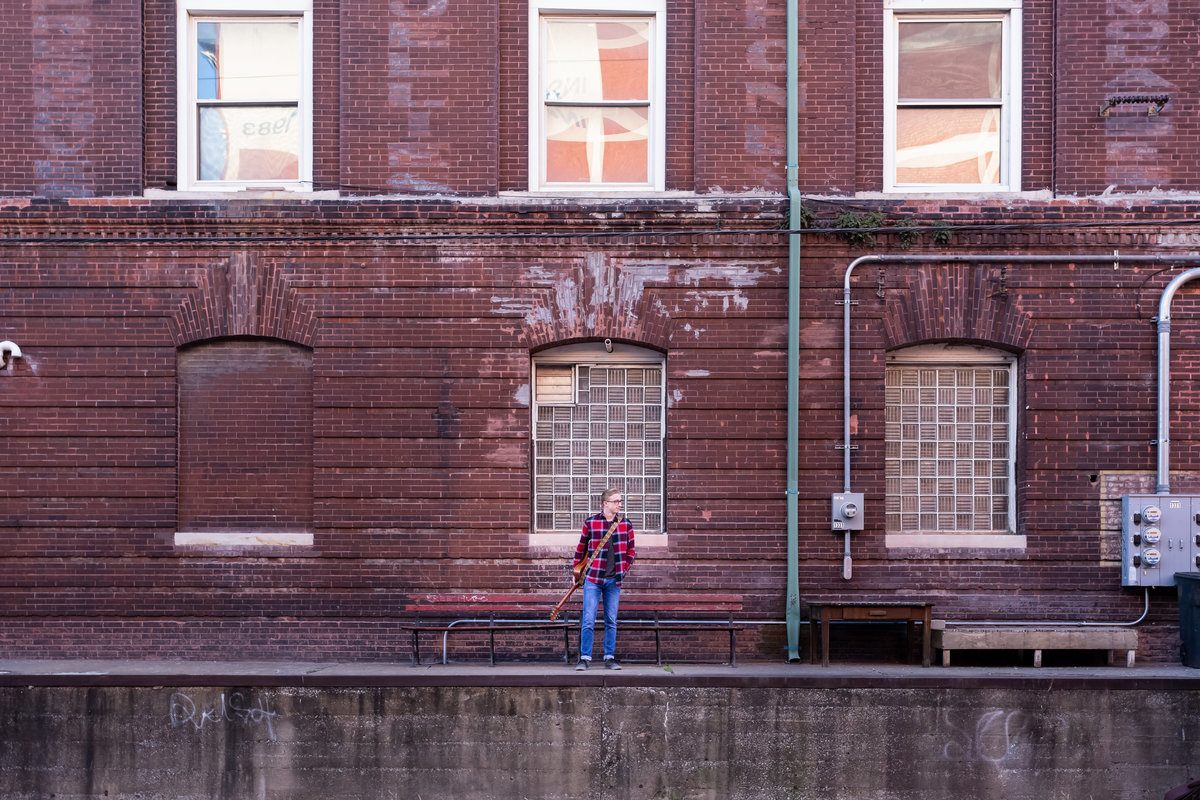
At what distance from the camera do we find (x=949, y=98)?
13.0 m

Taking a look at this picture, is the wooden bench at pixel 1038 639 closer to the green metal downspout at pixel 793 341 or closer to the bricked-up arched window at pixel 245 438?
the green metal downspout at pixel 793 341

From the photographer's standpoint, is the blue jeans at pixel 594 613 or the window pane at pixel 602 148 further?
the window pane at pixel 602 148

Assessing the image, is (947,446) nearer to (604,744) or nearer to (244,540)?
(604,744)

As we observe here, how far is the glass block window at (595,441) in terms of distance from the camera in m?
12.9

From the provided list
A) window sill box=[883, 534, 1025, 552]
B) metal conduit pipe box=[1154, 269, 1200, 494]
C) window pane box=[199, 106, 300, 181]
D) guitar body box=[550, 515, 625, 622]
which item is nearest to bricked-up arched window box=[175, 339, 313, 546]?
window pane box=[199, 106, 300, 181]

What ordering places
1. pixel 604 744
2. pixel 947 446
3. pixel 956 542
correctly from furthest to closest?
pixel 947 446
pixel 956 542
pixel 604 744

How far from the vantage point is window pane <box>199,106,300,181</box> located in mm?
13008

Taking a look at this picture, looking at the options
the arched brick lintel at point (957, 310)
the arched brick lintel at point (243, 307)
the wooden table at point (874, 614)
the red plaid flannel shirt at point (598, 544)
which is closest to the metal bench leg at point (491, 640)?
the red plaid flannel shirt at point (598, 544)

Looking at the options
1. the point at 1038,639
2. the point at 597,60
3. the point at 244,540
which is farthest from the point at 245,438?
the point at 1038,639

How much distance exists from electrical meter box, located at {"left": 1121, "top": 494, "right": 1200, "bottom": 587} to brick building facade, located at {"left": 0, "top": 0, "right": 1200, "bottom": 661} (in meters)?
0.25

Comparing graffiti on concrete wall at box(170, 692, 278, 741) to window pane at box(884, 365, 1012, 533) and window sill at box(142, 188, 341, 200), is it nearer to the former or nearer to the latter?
window sill at box(142, 188, 341, 200)

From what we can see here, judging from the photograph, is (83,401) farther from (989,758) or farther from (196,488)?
(989,758)

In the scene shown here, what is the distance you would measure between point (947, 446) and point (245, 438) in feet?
25.7

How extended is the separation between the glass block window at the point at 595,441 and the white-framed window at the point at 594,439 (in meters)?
0.01
